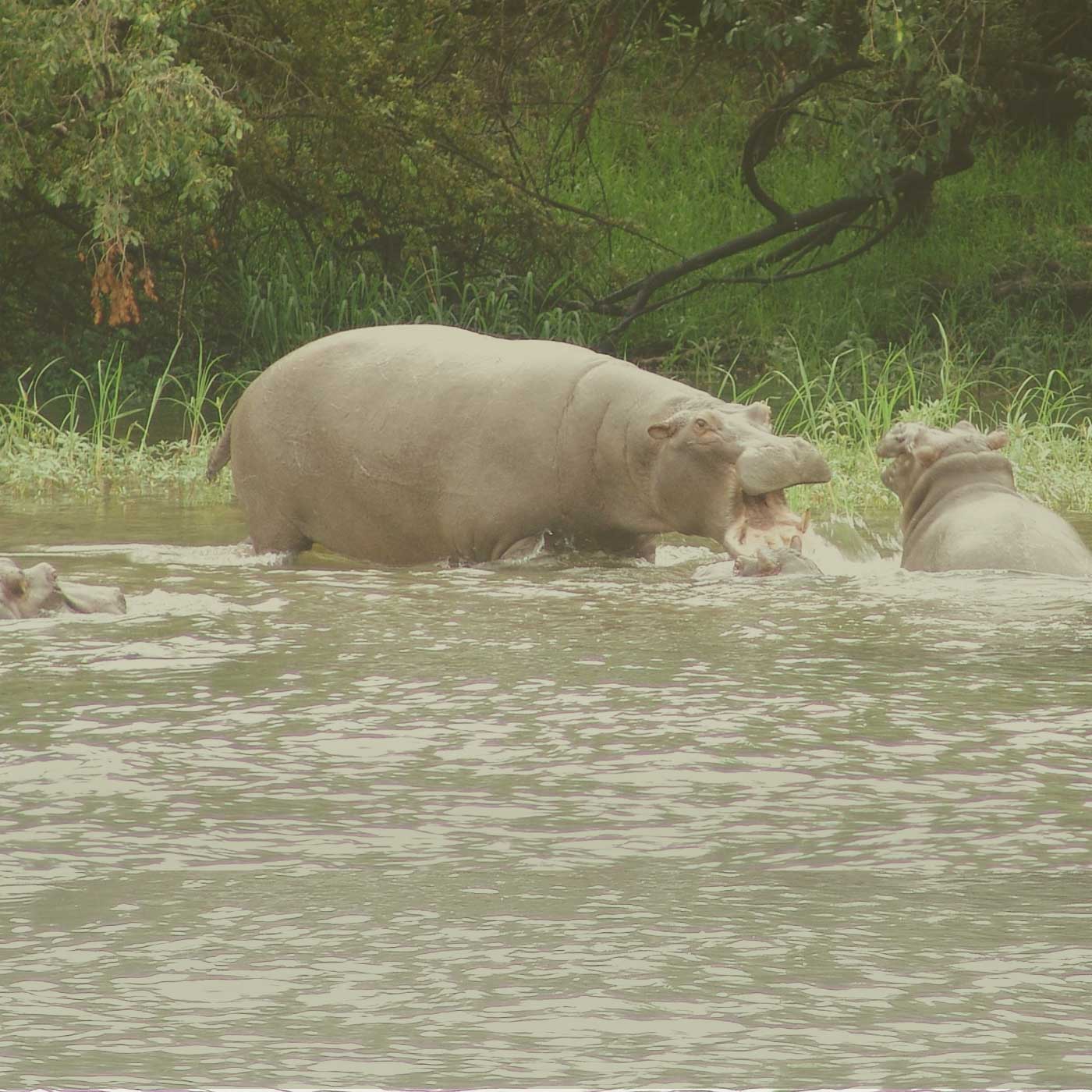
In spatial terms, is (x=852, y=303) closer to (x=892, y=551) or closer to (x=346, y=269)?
(x=346, y=269)

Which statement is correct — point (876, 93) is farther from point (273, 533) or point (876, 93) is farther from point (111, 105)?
point (273, 533)

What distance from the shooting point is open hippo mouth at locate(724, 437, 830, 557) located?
6.73 metres

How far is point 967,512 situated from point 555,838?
3.44 m

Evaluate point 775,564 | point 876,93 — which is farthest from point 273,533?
point 876,93

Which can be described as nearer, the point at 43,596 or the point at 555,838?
the point at 555,838

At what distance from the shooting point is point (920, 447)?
7391 mm

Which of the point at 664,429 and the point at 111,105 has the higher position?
the point at 111,105

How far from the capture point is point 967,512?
701cm

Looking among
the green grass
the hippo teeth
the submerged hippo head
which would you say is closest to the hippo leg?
the submerged hippo head

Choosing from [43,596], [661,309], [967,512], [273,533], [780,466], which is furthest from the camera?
[661,309]

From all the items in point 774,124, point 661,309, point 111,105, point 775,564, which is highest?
point 774,124

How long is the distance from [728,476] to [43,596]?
2182mm

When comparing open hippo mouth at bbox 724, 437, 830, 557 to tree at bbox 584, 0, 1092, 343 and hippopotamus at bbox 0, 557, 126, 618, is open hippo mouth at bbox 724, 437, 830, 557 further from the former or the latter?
tree at bbox 584, 0, 1092, 343

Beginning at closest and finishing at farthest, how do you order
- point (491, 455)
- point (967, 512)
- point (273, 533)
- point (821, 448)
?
point (967, 512), point (491, 455), point (273, 533), point (821, 448)
